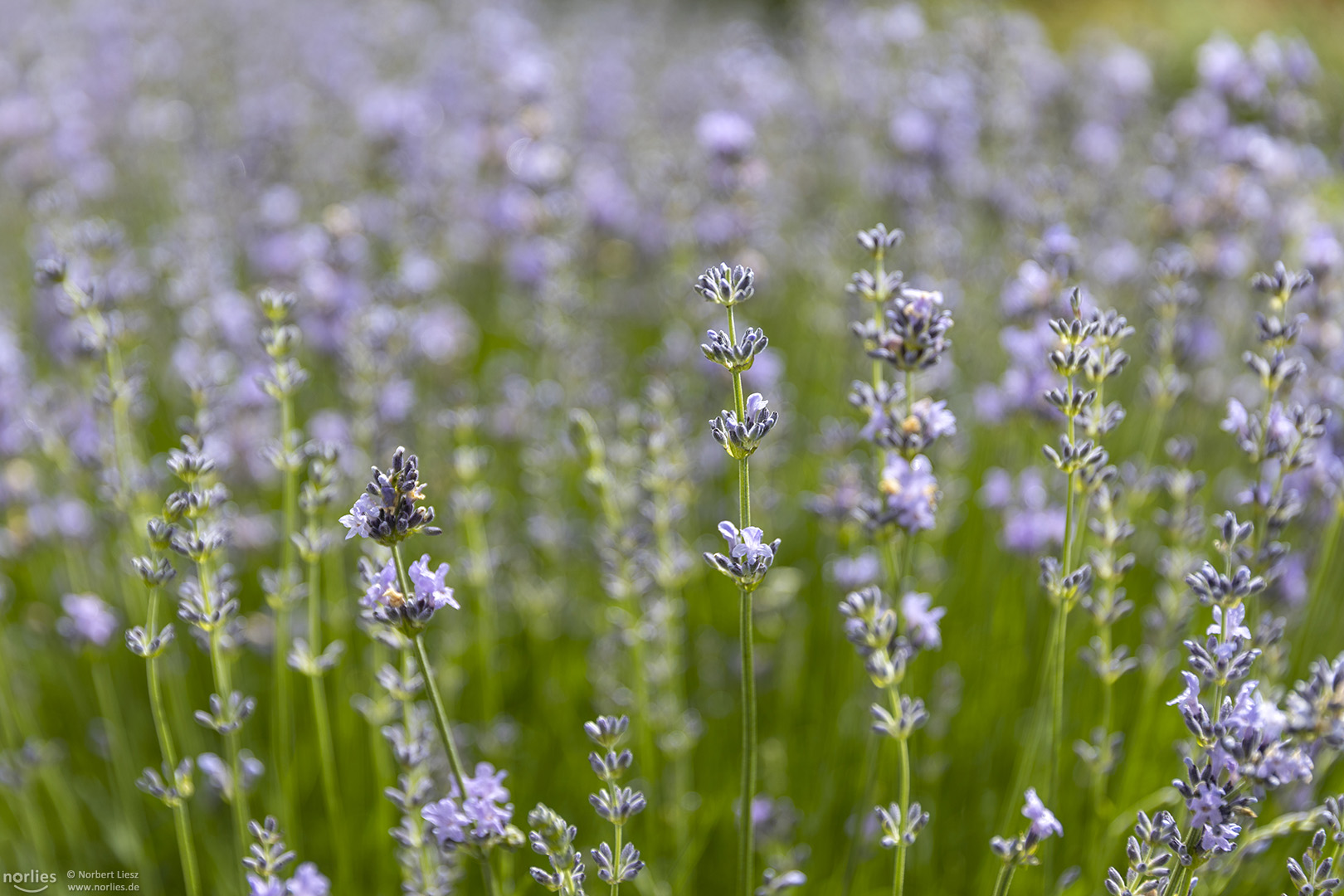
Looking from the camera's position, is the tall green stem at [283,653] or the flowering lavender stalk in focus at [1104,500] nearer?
the flowering lavender stalk in focus at [1104,500]

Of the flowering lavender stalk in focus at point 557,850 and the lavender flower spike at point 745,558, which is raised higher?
the lavender flower spike at point 745,558

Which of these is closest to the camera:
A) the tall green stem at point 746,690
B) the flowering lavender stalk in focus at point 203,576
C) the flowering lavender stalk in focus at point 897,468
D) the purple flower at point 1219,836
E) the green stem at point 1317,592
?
the purple flower at point 1219,836

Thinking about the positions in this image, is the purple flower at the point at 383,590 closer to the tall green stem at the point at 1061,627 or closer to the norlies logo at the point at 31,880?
the tall green stem at the point at 1061,627

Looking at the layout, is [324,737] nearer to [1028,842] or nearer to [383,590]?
[383,590]

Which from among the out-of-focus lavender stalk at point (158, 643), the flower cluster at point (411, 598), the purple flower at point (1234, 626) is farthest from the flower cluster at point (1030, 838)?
the out-of-focus lavender stalk at point (158, 643)

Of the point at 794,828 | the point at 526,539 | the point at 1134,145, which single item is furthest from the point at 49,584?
the point at 1134,145

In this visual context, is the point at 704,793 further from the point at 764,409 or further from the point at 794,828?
the point at 764,409
